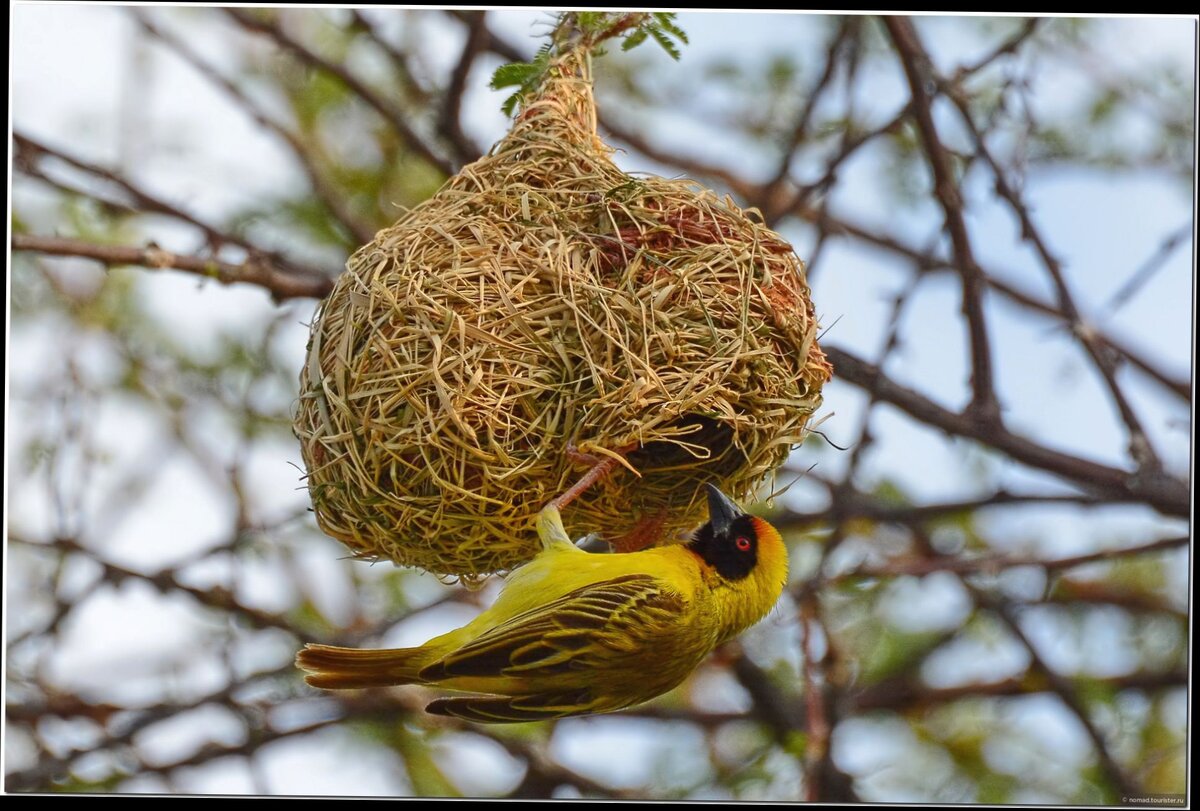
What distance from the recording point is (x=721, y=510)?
2.60 m

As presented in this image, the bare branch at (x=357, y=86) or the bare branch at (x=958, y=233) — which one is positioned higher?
the bare branch at (x=357, y=86)

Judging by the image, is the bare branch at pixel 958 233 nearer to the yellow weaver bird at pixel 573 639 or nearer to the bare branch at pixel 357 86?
the yellow weaver bird at pixel 573 639

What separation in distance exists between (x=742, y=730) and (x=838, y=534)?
1139 mm

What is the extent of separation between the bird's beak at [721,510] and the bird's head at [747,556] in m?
0.01

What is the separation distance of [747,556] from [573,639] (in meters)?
0.48

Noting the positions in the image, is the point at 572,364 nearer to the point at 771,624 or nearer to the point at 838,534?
the point at 838,534

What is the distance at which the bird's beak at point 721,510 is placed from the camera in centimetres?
260

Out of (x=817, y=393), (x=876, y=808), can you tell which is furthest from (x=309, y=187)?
(x=876, y=808)

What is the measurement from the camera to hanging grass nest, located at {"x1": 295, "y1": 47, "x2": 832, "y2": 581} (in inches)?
95.6

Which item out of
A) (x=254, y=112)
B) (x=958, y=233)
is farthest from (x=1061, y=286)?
(x=254, y=112)

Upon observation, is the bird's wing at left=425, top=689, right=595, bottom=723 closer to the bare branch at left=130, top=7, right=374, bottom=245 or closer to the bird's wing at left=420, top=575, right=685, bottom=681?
the bird's wing at left=420, top=575, right=685, bottom=681

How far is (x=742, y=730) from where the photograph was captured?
4719 millimetres

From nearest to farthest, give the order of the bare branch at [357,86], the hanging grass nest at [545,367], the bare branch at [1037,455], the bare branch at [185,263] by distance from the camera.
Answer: the hanging grass nest at [545,367], the bare branch at [185,263], the bare branch at [1037,455], the bare branch at [357,86]

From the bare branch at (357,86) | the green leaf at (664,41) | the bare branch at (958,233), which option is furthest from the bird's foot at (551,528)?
the bare branch at (357,86)
